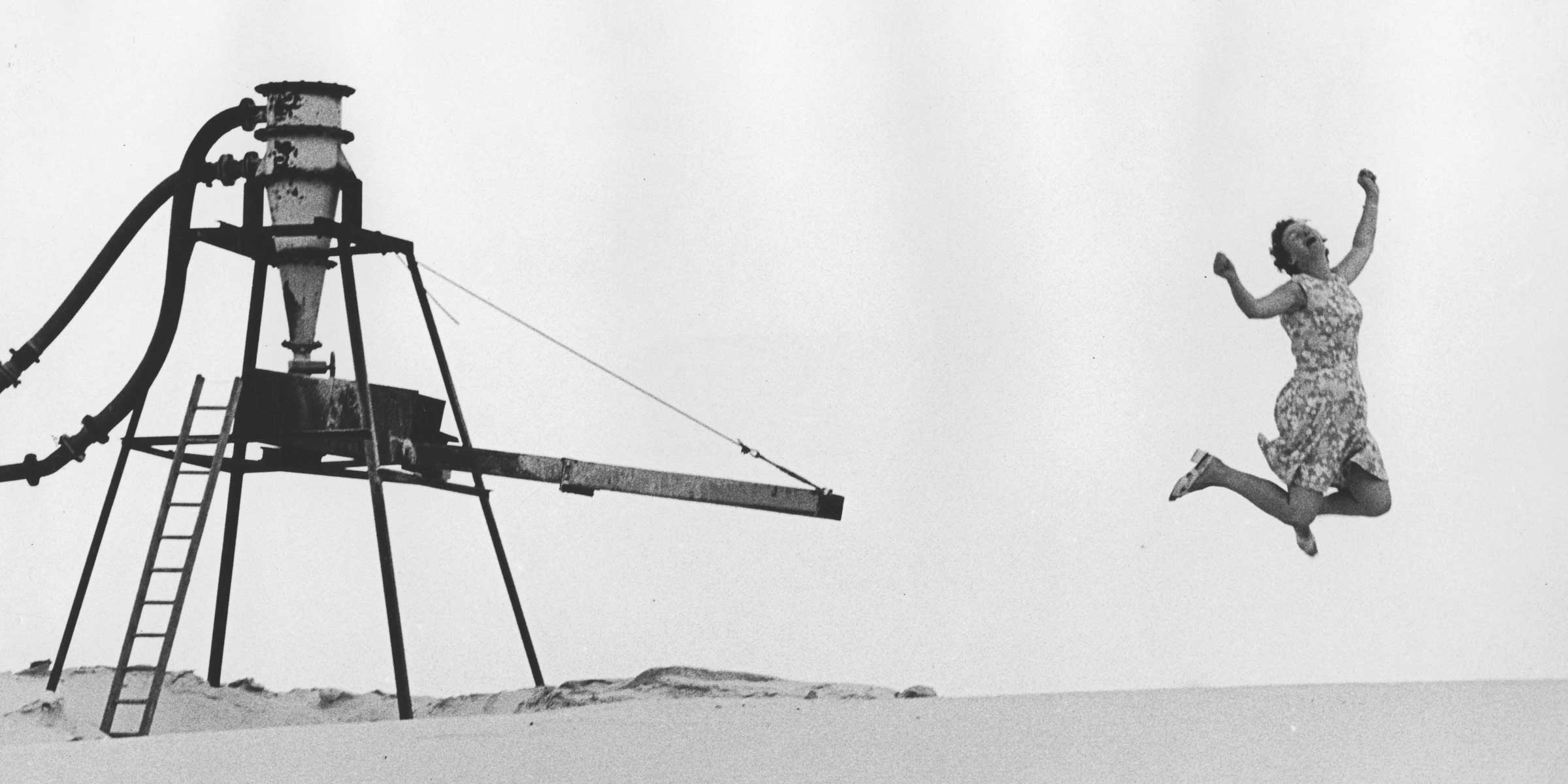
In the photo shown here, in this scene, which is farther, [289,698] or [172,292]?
[289,698]

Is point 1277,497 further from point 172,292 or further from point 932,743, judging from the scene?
point 172,292

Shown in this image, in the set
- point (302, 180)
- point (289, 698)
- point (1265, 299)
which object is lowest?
point (289, 698)

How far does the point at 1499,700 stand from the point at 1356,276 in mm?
2266

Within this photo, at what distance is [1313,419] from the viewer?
1035cm

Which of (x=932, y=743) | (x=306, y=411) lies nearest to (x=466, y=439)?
(x=306, y=411)

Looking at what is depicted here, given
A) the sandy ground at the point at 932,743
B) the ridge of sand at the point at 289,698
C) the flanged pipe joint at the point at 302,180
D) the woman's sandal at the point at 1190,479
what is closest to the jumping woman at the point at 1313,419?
the woman's sandal at the point at 1190,479

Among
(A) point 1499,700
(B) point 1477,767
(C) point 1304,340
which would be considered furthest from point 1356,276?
(B) point 1477,767

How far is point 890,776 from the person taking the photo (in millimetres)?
8258

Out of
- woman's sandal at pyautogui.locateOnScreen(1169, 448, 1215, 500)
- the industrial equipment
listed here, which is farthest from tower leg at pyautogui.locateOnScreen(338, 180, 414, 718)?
woman's sandal at pyautogui.locateOnScreen(1169, 448, 1215, 500)

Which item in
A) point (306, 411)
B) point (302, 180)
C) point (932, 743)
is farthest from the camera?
point (302, 180)

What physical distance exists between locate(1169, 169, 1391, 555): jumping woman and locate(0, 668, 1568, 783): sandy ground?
1026 mm

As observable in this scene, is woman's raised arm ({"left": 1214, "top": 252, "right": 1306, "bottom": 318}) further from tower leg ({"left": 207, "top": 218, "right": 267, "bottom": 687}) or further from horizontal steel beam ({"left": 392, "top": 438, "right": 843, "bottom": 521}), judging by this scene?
tower leg ({"left": 207, "top": 218, "right": 267, "bottom": 687})

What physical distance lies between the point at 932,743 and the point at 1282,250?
3322 millimetres

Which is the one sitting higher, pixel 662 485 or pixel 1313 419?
pixel 1313 419
